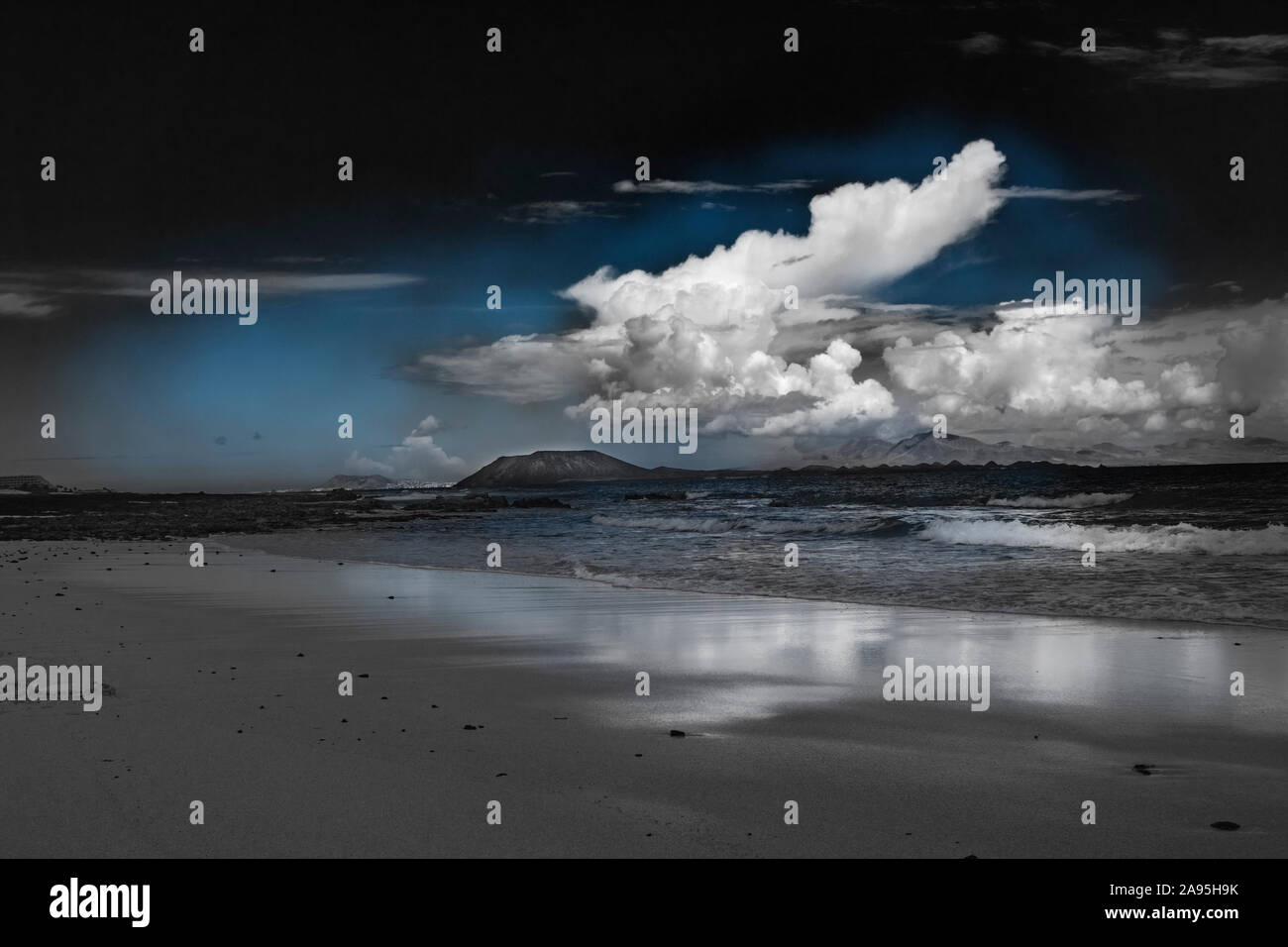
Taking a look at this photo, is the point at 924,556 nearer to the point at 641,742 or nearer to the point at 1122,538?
the point at 1122,538

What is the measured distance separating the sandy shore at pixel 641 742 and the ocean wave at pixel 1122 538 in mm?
11595

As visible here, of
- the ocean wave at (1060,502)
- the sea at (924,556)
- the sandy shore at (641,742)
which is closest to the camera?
the sandy shore at (641,742)

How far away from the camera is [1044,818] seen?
4.63 meters

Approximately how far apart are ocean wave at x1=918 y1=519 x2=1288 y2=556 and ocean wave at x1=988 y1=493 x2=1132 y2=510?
45.8ft

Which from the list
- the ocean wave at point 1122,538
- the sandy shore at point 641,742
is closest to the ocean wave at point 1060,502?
the ocean wave at point 1122,538

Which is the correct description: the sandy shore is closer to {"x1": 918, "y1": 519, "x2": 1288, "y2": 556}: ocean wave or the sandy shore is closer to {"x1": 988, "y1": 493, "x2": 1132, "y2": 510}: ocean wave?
{"x1": 918, "y1": 519, "x2": 1288, "y2": 556}: ocean wave

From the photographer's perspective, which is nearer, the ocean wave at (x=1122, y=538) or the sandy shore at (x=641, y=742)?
the sandy shore at (x=641, y=742)

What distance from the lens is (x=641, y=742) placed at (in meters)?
6.05

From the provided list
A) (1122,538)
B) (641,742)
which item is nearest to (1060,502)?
(1122,538)

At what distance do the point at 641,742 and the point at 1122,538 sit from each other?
70.9 ft

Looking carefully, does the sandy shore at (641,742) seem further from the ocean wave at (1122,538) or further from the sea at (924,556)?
the ocean wave at (1122,538)

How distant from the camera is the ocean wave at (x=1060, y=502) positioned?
43.1 meters
